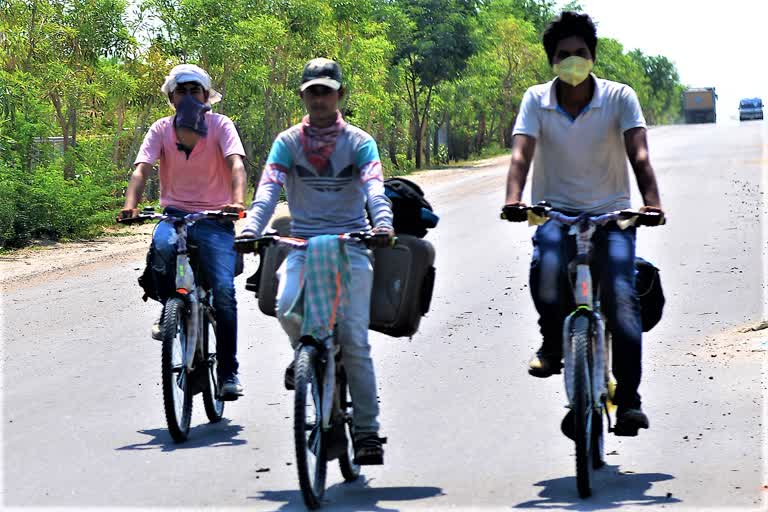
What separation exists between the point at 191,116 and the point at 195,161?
0.78ft

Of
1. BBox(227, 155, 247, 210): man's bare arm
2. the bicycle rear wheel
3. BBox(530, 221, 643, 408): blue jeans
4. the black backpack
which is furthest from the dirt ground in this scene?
the bicycle rear wheel

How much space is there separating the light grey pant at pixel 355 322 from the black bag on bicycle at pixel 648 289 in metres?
1.28

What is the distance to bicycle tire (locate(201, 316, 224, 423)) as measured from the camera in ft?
24.5

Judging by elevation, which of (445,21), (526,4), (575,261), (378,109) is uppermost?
(526,4)

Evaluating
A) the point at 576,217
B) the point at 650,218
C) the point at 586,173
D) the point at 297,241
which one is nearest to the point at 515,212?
the point at 576,217

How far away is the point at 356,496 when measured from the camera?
5980 mm

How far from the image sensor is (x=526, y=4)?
87438 mm

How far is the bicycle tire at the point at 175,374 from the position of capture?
695 centimetres

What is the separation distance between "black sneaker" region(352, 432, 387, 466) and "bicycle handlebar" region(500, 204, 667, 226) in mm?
1089

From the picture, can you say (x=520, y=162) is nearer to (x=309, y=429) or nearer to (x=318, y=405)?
(x=318, y=405)

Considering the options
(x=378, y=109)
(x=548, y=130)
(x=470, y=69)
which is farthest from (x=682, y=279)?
(x=470, y=69)

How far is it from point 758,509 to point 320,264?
197 cm

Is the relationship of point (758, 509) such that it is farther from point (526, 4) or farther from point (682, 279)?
point (526, 4)

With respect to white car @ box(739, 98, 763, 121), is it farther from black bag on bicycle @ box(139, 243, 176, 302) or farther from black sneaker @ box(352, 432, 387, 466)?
black sneaker @ box(352, 432, 387, 466)
